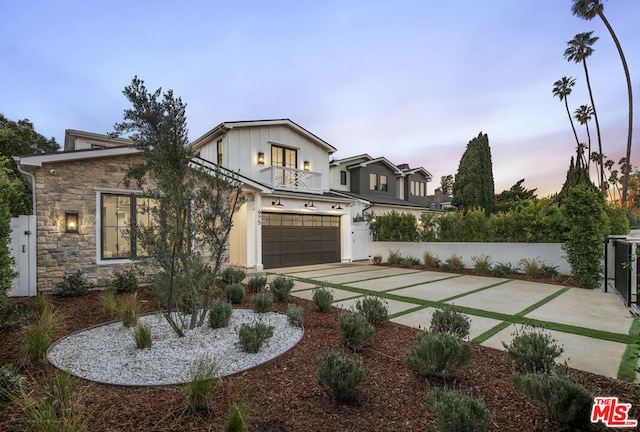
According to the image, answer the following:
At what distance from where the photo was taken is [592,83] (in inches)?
1028

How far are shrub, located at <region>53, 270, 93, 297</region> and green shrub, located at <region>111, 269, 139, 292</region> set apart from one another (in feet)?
1.97

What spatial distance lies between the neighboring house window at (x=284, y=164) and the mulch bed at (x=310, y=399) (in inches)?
443

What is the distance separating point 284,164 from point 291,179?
1065mm

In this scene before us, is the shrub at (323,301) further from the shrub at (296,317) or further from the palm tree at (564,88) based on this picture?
the palm tree at (564,88)

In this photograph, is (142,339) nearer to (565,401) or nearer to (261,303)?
(261,303)

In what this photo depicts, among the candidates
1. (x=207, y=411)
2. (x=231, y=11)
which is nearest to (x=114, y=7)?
(x=231, y=11)

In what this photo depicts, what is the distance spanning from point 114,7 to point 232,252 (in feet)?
30.6

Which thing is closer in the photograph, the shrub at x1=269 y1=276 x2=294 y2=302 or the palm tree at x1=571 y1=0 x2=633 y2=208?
the shrub at x1=269 y1=276 x2=294 y2=302

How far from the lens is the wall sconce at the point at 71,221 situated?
292 inches

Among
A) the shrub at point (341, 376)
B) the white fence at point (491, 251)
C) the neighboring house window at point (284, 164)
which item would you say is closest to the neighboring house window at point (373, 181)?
the white fence at point (491, 251)

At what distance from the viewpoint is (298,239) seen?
13.8m

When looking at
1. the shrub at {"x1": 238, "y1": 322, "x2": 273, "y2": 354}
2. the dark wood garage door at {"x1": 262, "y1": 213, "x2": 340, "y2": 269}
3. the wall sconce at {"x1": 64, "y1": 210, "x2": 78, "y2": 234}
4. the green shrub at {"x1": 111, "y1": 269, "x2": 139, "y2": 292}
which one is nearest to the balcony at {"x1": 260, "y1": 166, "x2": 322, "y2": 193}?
the dark wood garage door at {"x1": 262, "y1": 213, "x2": 340, "y2": 269}

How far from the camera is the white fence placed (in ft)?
32.4

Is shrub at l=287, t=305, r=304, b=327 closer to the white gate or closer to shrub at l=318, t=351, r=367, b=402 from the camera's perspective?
shrub at l=318, t=351, r=367, b=402
